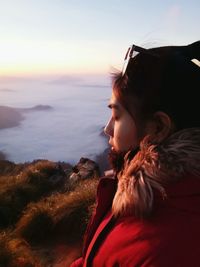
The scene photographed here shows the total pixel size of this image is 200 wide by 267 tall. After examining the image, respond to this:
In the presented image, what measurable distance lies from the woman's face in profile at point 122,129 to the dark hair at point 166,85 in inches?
1.4

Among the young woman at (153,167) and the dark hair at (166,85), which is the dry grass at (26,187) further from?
the dark hair at (166,85)

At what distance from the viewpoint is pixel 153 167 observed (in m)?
1.48

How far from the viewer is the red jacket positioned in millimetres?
1323

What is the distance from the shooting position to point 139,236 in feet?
4.56

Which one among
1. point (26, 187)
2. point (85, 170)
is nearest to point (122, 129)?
point (26, 187)

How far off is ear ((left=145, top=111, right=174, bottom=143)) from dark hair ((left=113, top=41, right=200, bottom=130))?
2 centimetres

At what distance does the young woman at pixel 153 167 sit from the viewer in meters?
1.36

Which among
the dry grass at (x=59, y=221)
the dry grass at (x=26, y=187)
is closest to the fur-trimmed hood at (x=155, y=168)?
the dry grass at (x=59, y=221)

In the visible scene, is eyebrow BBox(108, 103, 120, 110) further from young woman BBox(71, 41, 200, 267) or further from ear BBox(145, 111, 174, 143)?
ear BBox(145, 111, 174, 143)

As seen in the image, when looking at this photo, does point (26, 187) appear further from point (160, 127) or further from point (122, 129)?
point (160, 127)

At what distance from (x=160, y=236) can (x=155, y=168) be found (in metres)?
0.24

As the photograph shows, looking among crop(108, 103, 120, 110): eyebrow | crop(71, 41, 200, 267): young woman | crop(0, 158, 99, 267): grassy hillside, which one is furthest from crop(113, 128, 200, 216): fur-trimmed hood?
crop(0, 158, 99, 267): grassy hillside

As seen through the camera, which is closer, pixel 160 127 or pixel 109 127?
pixel 160 127

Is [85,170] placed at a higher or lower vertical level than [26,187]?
lower
